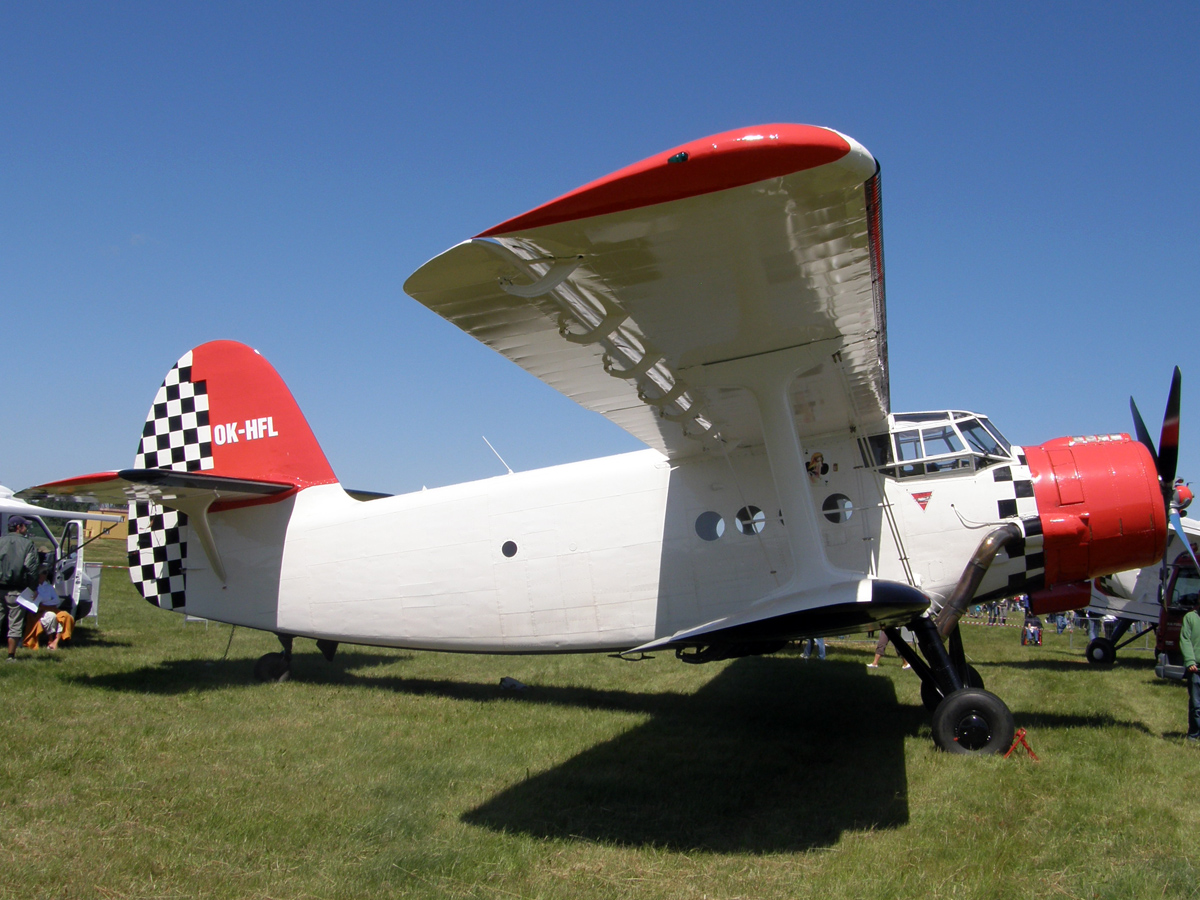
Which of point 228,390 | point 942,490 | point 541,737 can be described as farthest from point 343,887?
point 228,390

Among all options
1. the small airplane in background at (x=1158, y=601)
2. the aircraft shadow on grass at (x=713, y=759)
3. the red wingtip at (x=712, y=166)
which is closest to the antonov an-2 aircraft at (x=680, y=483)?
the red wingtip at (x=712, y=166)

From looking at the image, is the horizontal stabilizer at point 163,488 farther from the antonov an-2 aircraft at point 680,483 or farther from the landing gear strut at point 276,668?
the landing gear strut at point 276,668

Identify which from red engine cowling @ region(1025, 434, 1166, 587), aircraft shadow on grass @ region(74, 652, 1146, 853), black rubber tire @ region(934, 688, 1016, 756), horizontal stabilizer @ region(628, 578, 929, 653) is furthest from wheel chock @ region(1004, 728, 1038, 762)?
horizontal stabilizer @ region(628, 578, 929, 653)

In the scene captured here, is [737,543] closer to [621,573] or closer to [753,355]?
[621,573]

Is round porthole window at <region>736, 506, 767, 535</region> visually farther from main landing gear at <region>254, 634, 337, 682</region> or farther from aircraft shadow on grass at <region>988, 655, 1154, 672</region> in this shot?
aircraft shadow on grass at <region>988, 655, 1154, 672</region>

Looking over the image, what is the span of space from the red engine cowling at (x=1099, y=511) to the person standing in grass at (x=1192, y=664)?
5.28 feet

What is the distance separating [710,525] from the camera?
679 centimetres

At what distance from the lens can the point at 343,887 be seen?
3.53 meters

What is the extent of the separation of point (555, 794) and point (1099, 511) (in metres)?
4.61

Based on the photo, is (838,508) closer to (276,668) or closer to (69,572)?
(276,668)

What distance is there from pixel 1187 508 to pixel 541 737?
18.5 feet

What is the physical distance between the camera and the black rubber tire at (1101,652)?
1359 cm

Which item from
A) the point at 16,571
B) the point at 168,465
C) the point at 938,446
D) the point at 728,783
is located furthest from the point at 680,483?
the point at 16,571

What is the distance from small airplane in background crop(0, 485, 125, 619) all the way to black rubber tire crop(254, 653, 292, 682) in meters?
4.43
